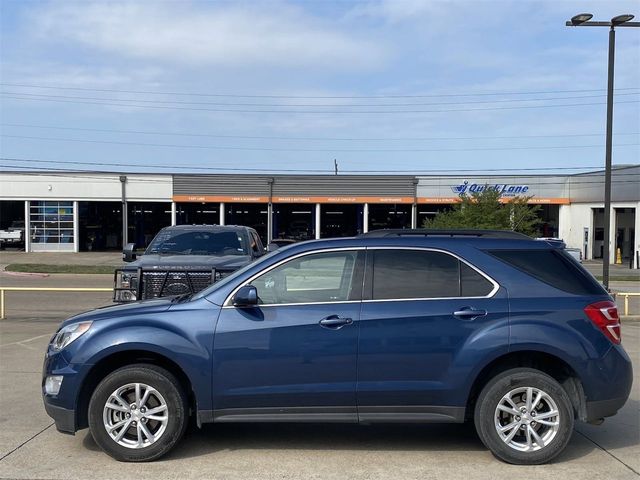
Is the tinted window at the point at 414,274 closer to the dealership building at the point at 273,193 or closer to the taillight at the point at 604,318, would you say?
the taillight at the point at 604,318

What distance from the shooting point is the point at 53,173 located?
1786 inches

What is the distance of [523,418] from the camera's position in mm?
4969

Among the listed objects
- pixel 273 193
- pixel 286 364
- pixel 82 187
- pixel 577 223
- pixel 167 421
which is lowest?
pixel 167 421

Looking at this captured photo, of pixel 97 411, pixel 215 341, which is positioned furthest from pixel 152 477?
pixel 215 341

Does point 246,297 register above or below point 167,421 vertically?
above

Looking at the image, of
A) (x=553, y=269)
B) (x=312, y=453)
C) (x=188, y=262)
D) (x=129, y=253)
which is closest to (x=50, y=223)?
(x=129, y=253)

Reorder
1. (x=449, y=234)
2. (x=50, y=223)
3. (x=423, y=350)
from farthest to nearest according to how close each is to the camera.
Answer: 1. (x=50, y=223)
2. (x=449, y=234)
3. (x=423, y=350)

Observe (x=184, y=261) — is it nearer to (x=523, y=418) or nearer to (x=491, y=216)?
(x=523, y=418)

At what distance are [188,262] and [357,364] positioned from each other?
477cm

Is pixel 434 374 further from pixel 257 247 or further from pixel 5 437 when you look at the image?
pixel 257 247

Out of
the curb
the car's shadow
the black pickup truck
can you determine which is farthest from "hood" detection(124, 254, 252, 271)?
the curb

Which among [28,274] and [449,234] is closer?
[449,234]

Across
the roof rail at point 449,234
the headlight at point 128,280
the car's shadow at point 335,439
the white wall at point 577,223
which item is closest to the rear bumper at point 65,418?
the car's shadow at point 335,439

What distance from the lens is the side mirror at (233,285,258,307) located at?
4.93 m
